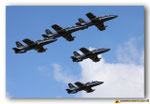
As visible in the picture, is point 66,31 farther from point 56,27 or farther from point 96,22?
point 96,22

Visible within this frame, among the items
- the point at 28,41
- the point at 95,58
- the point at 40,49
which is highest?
the point at 28,41

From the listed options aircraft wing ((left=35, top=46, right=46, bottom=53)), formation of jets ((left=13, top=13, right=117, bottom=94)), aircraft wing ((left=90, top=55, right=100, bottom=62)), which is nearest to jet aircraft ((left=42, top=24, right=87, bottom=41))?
formation of jets ((left=13, top=13, right=117, bottom=94))

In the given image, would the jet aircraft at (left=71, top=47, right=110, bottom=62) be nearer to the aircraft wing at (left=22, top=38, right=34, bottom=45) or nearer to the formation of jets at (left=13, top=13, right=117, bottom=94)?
the formation of jets at (left=13, top=13, right=117, bottom=94)

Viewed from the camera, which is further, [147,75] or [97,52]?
[97,52]

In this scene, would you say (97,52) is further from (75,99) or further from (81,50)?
(75,99)

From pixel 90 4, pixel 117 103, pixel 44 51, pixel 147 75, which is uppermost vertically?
pixel 90 4

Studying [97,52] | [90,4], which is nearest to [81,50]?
[97,52]

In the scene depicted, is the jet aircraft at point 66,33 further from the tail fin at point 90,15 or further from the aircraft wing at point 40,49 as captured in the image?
the aircraft wing at point 40,49

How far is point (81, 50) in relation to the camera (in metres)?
18.8

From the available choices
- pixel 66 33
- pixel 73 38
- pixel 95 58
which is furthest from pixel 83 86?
pixel 66 33

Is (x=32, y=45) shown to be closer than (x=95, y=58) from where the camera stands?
Yes

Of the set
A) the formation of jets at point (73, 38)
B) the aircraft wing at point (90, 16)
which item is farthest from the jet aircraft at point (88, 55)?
the aircraft wing at point (90, 16)
